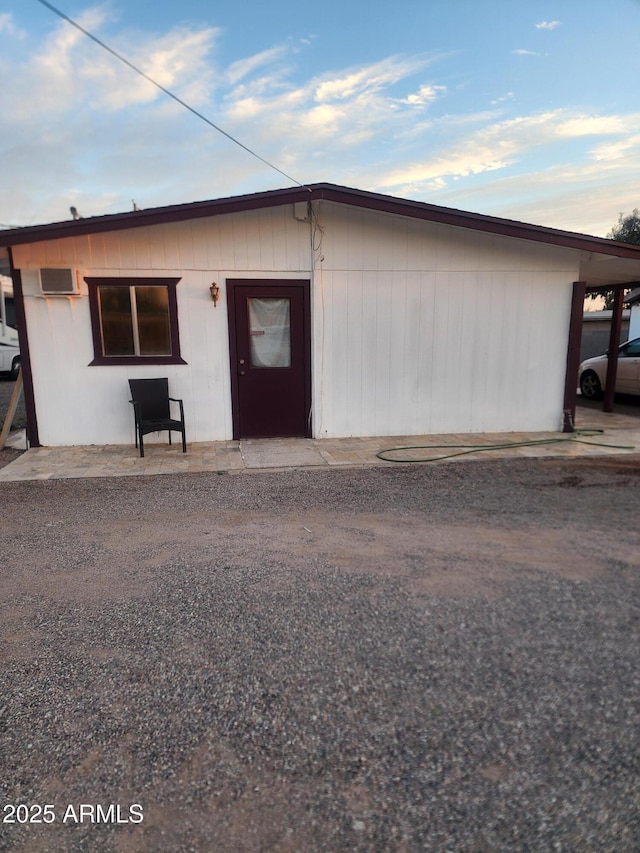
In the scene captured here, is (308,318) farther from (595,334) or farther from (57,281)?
(595,334)

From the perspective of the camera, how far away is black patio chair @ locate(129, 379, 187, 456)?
630 cm

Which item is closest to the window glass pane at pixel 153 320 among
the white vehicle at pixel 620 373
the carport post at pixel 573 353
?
the carport post at pixel 573 353

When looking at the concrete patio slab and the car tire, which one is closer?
the concrete patio slab

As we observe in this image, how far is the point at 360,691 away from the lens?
2053mm

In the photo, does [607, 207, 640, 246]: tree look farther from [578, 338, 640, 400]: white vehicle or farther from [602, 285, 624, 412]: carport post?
[602, 285, 624, 412]: carport post

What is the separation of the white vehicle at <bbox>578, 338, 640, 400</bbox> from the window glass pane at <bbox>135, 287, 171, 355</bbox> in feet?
26.8

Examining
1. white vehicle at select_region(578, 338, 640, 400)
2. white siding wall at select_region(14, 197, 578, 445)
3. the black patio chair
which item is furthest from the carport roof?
white vehicle at select_region(578, 338, 640, 400)

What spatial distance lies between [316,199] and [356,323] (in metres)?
1.65

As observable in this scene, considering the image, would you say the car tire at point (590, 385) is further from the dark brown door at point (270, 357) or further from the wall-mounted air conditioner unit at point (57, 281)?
the wall-mounted air conditioner unit at point (57, 281)

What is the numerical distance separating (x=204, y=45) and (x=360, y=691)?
26.6 ft

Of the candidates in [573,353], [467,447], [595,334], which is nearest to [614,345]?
[573,353]

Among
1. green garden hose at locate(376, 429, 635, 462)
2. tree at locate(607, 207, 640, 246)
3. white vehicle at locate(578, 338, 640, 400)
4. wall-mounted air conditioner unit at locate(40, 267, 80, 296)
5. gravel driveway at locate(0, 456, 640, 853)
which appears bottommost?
green garden hose at locate(376, 429, 635, 462)

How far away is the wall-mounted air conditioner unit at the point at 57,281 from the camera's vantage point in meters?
6.25

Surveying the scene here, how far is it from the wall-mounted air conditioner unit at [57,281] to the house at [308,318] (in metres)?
0.01
